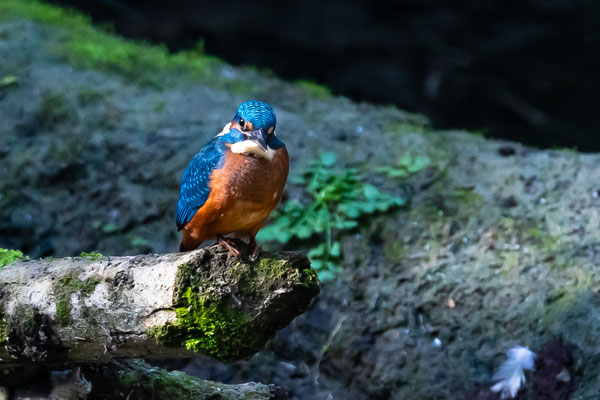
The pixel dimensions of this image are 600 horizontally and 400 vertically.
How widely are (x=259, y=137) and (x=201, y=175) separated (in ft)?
1.01

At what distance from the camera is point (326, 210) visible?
407 cm

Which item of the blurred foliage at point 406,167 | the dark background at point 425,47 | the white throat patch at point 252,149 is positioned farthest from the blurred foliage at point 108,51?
the white throat patch at point 252,149

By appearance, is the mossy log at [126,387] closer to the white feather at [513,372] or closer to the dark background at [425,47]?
the white feather at [513,372]

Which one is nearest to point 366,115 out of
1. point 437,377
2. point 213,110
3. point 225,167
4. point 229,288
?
point 213,110

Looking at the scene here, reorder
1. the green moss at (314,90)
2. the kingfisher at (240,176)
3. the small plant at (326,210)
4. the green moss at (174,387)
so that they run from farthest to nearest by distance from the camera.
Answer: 1. the green moss at (314,90)
2. the small plant at (326,210)
3. the green moss at (174,387)
4. the kingfisher at (240,176)

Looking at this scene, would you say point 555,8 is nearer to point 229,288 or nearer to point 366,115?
point 366,115

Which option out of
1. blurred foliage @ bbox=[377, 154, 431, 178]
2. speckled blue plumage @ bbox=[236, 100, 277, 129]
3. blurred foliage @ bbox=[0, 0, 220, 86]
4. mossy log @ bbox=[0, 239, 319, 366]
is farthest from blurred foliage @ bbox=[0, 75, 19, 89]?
speckled blue plumage @ bbox=[236, 100, 277, 129]

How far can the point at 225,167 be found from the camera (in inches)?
96.7

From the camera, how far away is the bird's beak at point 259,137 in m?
2.40

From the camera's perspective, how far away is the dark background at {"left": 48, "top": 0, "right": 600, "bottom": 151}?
6.27 m

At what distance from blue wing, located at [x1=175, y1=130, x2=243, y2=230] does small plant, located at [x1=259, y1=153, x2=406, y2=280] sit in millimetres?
1268

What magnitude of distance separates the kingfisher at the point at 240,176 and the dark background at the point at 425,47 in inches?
150

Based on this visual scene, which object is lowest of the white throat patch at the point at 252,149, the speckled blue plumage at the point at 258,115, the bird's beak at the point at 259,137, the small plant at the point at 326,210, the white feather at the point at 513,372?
the white feather at the point at 513,372

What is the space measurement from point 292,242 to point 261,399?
146cm
